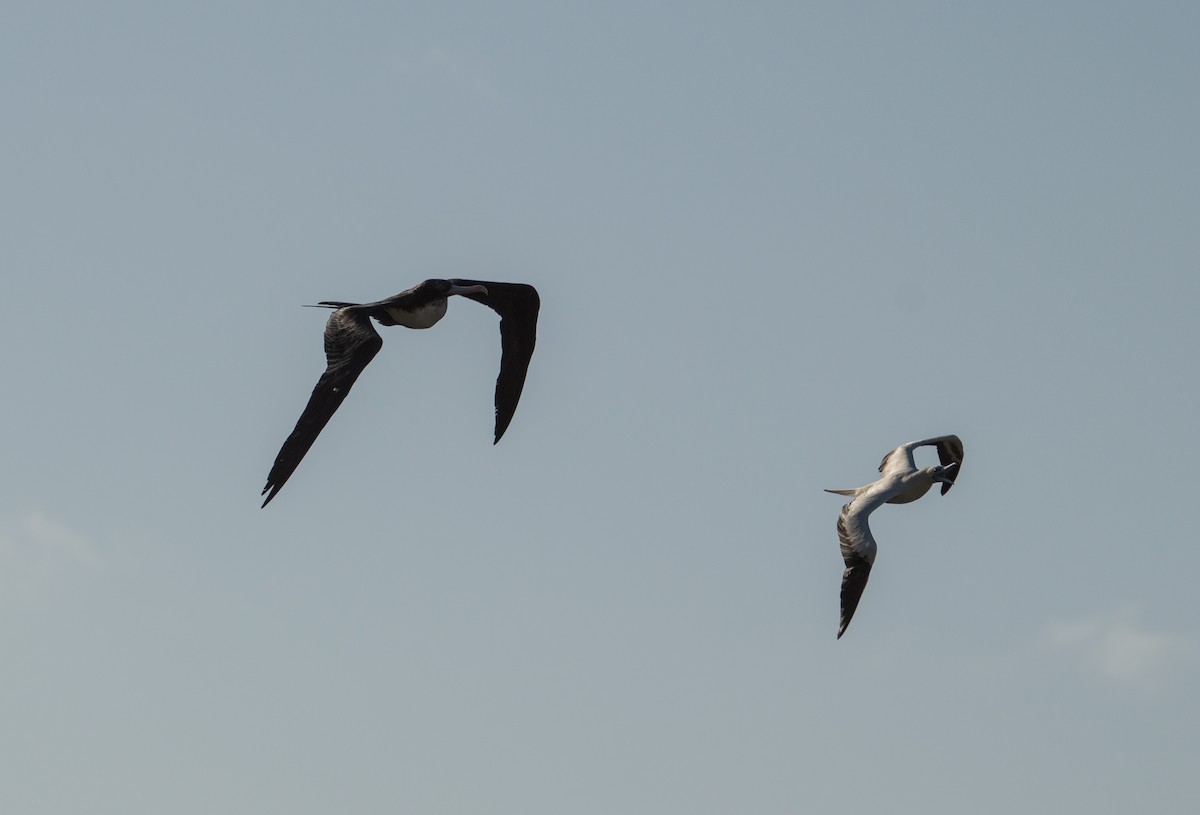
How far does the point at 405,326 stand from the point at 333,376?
9.99 feet

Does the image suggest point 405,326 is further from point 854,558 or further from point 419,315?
point 854,558

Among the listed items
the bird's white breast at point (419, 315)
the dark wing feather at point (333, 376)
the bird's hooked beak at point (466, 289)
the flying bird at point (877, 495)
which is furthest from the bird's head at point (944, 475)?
the dark wing feather at point (333, 376)

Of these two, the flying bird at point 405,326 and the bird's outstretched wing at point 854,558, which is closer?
the flying bird at point 405,326

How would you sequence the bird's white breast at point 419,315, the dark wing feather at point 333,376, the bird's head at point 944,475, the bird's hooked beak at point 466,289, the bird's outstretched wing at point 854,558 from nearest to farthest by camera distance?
1. the dark wing feather at point 333,376
2. the bird's outstretched wing at point 854,558
3. the bird's white breast at point 419,315
4. the bird's hooked beak at point 466,289
5. the bird's head at point 944,475

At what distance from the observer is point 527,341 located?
141ft

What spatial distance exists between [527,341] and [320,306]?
5.62 m

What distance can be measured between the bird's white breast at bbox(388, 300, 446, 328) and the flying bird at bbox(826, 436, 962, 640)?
8.37m

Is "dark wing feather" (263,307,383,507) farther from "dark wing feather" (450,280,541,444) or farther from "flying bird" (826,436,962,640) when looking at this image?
"flying bird" (826,436,962,640)

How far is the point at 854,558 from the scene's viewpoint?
3900 centimetres

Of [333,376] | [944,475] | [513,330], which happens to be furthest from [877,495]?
[333,376]

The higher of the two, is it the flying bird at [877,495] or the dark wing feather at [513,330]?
the dark wing feather at [513,330]

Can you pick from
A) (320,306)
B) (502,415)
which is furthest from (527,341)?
(320,306)

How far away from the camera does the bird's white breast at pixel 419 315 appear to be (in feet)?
130

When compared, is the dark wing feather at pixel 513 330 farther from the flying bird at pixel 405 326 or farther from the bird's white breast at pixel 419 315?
the bird's white breast at pixel 419 315
